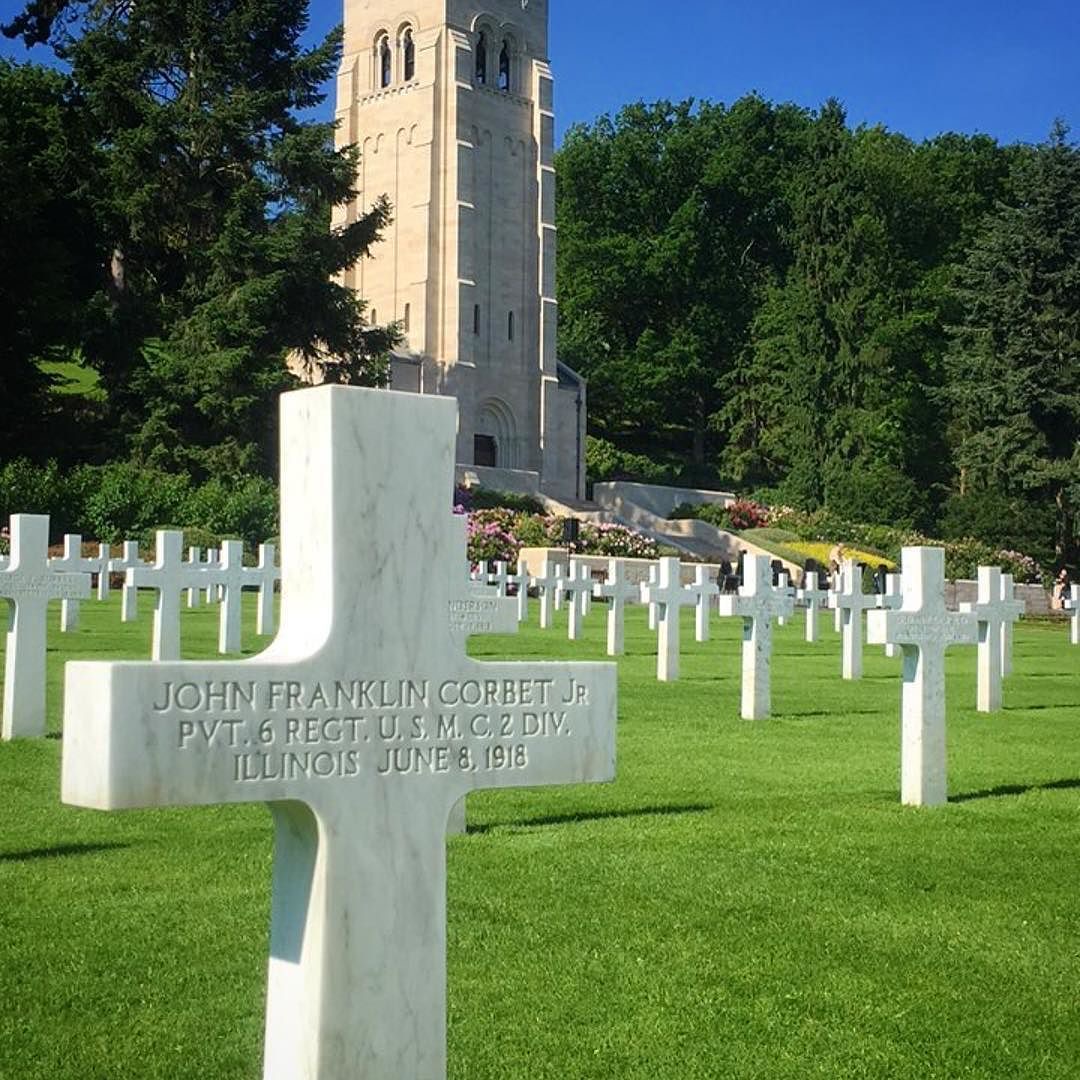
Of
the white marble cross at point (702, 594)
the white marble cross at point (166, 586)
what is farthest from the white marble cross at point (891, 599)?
the white marble cross at point (166, 586)

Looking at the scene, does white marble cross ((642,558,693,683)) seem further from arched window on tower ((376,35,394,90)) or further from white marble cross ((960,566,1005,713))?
arched window on tower ((376,35,394,90))

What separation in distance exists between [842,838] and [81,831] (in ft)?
11.1

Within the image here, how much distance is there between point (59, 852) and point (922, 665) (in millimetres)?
4424

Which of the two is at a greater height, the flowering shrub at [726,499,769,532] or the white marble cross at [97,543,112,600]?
the flowering shrub at [726,499,769,532]

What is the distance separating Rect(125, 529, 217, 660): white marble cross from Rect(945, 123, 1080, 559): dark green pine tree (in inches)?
1545

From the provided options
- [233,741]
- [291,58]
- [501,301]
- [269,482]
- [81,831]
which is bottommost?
[81,831]

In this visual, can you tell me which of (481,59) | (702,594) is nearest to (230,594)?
(702,594)

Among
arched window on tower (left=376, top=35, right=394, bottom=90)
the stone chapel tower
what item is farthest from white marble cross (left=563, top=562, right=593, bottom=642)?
arched window on tower (left=376, top=35, right=394, bottom=90)

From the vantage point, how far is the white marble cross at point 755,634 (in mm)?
12242

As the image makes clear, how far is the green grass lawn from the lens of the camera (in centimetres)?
434

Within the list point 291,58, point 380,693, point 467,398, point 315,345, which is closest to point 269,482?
point 315,345

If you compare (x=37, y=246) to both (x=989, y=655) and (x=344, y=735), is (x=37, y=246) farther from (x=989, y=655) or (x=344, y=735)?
(x=344, y=735)

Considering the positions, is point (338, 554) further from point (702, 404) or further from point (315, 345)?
point (702, 404)

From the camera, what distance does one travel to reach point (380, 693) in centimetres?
359
